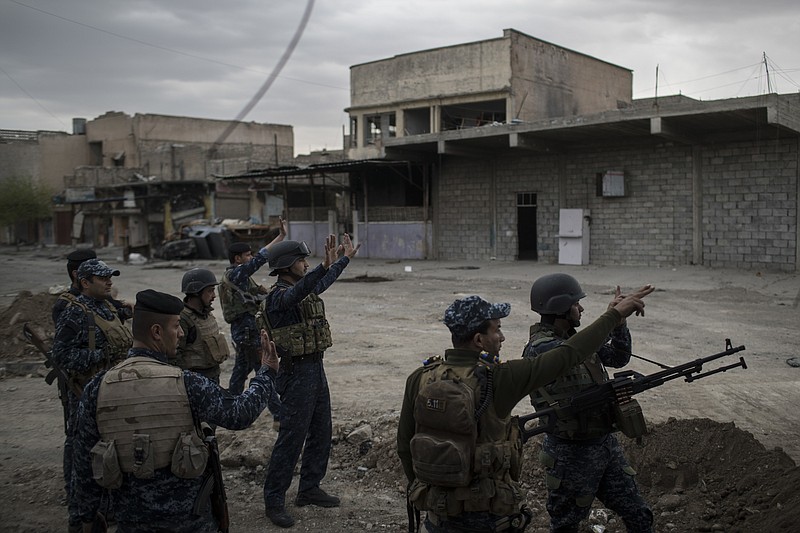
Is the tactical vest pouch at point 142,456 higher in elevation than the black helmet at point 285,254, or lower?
lower

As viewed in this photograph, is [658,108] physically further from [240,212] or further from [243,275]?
[240,212]

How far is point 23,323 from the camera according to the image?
400 inches

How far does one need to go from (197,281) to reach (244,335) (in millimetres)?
1201

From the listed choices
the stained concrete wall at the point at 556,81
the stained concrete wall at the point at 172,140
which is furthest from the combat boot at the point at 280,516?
the stained concrete wall at the point at 172,140

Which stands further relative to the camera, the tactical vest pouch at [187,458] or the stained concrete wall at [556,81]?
the stained concrete wall at [556,81]

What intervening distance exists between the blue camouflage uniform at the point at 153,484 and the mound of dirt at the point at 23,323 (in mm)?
7205

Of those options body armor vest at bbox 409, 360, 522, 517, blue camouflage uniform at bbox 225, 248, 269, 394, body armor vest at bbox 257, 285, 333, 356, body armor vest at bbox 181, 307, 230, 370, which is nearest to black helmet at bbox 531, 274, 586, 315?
body armor vest at bbox 409, 360, 522, 517

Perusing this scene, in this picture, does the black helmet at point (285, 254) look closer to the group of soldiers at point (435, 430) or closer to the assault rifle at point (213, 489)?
the group of soldiers at point (435, 430)

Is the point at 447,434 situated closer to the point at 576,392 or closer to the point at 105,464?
the point at 576,392

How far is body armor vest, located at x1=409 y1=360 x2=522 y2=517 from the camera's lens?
2.58 m

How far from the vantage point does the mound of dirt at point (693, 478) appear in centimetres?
381

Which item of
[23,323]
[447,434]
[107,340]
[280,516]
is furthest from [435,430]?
[23,323]

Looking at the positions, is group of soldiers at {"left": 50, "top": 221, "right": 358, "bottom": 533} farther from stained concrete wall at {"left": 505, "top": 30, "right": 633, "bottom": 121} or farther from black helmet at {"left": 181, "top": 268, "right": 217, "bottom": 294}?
stained concrete wall at {"left": 505, "top": 30, "right": 633, "bottom": 121}

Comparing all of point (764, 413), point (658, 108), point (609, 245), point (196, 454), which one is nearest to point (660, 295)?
point (658, 108)
